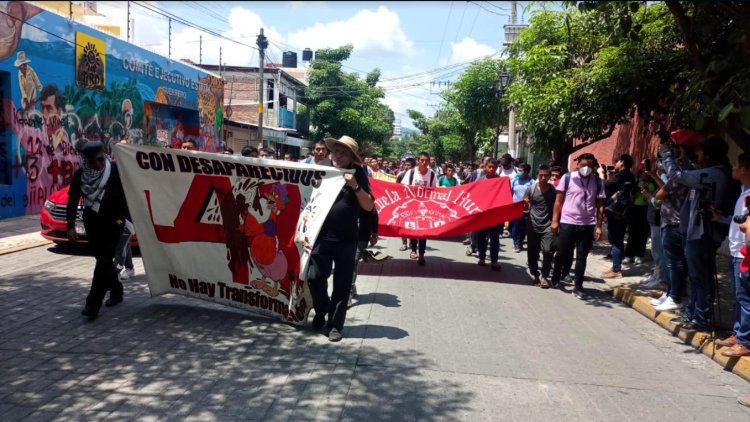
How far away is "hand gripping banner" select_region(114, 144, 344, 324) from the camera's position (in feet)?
17.9

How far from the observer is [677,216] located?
6.55m

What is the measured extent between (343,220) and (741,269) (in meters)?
3.46

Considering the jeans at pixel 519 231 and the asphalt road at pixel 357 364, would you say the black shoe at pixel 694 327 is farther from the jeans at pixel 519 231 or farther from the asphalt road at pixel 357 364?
the jeans at pixel 519 231

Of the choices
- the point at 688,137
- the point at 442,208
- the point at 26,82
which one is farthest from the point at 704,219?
the point at 26,82

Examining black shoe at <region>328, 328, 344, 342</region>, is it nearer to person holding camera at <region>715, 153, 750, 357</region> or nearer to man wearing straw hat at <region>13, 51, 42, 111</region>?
person holding camera at <region>715, 153, 750, 357</region>

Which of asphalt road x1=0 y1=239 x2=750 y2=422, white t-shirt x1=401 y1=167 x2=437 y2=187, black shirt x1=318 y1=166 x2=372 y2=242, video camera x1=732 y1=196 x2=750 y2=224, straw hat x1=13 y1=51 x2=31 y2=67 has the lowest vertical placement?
asphalt road x1=0 y1=239 x2=750 y2=422

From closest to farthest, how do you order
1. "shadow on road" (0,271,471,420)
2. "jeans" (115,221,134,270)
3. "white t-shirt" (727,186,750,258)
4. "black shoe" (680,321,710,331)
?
1. "shadow on road" (0,271,471,420)
2. "white t-shirt" (727,186,750,258)
3. "black shoe" (680,321,710,331)
4. "jeans" (115,221,134,270)

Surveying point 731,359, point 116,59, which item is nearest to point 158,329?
point 731,359

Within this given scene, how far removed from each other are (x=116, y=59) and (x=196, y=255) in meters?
13.7

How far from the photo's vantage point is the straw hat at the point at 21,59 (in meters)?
12.9

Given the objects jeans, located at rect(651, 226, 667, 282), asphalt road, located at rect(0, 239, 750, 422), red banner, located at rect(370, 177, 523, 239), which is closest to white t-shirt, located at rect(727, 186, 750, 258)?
asphalt road, located at rect(0, 239, 750, 422)

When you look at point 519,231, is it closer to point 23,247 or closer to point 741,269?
point 741,269

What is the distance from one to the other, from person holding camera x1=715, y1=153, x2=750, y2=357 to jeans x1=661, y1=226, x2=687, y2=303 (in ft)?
4.52

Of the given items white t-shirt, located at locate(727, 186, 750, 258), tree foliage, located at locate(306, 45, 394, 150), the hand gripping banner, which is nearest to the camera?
white t-shirt, located at locate(727, 186, 750, 258)
